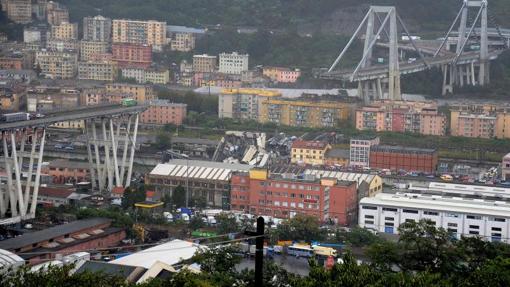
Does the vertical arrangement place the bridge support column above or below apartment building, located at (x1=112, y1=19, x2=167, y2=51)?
below

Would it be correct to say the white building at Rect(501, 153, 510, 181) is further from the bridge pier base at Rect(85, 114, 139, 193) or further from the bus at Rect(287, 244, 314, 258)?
the bus at Rect(287, 244, 314, 258)

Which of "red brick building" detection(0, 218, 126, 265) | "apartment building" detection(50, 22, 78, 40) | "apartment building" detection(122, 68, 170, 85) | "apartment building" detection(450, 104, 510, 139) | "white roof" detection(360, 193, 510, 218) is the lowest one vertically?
"red brick building" detection(0, 218, 126, 265)

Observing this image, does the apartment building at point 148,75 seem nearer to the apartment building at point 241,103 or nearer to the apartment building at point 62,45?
the apartment building at point 62,45

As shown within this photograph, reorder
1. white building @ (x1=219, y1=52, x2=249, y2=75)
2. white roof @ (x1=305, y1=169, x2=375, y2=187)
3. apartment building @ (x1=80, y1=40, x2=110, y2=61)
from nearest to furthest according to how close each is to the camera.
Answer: white roof @ (x1=305, y1=169, x2=375, y2=187) → white building @ (x1=219, y1=52, x2=249, y2=75) → apartment building @ (x1=80, y1=40, x2=110, y2=61)

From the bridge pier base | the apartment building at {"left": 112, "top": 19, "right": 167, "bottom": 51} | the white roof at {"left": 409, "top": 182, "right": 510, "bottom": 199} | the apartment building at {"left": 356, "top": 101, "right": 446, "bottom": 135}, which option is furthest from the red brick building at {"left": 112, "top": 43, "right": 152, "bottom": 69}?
the white roof at {"left": 409, "top": 182, "right": 510, "bottom": 199}

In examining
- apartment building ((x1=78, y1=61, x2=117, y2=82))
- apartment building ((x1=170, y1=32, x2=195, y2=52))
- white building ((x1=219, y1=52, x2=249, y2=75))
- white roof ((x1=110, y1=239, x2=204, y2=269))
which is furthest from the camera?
apartment building ((x1=170, y1=32, x2=195, y2=52))

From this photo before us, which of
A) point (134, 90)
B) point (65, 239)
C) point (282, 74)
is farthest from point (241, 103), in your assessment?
point (65, 239)
